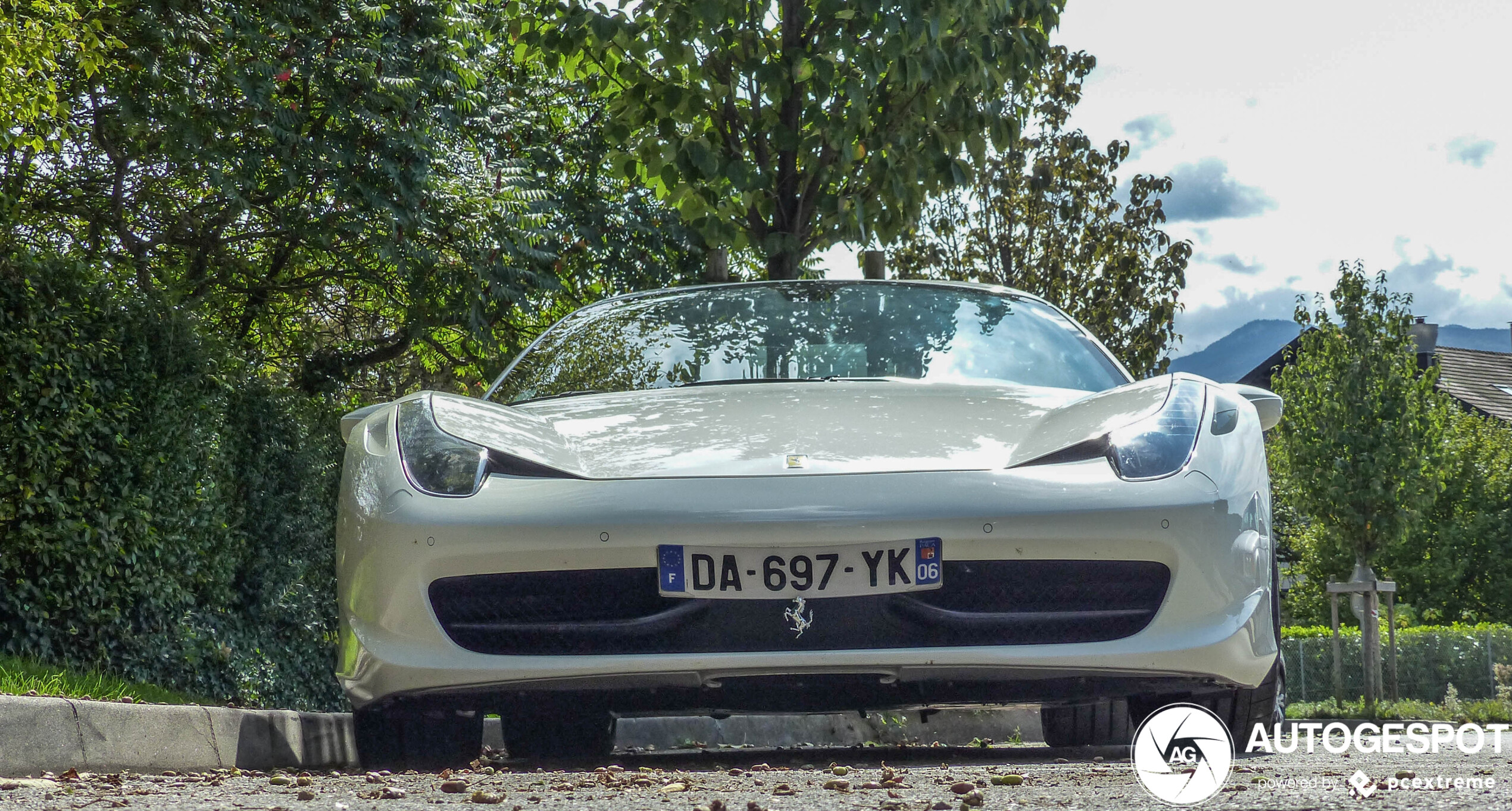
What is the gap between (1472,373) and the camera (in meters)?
46.4

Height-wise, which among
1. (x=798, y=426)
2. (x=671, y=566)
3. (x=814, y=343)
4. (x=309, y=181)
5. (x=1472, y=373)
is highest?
(x=1472, y=373)

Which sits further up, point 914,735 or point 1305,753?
point 1305,753

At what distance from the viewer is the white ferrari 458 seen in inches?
122

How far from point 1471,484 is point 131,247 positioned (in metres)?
32.3

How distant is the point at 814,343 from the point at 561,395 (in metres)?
0.78

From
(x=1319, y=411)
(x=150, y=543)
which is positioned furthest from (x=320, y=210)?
(x=1319, y=411)

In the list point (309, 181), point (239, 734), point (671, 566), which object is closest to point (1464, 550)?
point (309, 181)

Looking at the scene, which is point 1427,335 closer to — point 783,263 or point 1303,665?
point 1303,665

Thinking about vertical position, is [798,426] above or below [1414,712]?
above

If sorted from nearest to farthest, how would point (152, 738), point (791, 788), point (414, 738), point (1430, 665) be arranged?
1. point (791, 788)
2. point (414, 738)
3. point (152, 738)
4. point (1430, 665)

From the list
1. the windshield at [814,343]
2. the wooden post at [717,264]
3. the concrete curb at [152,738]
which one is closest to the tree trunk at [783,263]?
the wooden post at [717,264]

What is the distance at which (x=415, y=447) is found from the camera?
3436mm

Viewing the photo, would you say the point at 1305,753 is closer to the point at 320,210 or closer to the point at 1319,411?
the point at 320,210

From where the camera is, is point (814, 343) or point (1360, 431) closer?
point (814, 343)
